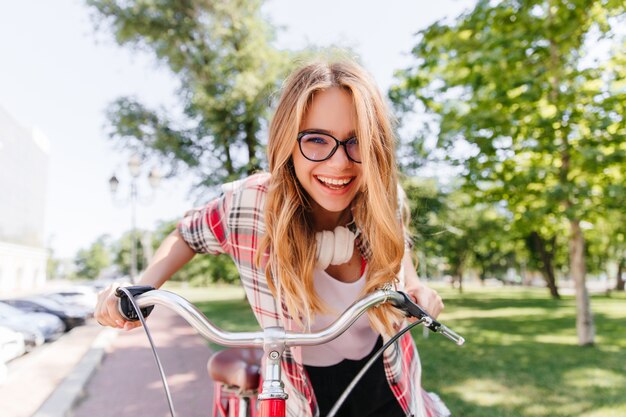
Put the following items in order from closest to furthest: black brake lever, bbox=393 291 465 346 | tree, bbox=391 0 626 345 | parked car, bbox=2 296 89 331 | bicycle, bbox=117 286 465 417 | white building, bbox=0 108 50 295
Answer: bicycle, bbox=117 286 465 417, black brake lever, bbox=393 291 465 346, tree, bbox=391 0 626 345, parked car, bbox=2 296 89 331, white building, bbox=0 108 50 295

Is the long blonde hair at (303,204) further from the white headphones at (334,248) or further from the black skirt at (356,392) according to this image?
the black skirt at (356,392)

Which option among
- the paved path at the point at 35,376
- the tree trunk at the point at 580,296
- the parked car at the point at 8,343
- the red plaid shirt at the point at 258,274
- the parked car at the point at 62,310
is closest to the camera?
the red plaid shirt at the point at 258,274

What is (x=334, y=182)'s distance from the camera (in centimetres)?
143

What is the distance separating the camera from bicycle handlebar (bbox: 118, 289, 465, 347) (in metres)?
1.05

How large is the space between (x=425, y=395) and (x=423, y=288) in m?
0.46

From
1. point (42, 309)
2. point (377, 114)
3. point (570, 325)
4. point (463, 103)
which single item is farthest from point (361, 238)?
point (42, 309)

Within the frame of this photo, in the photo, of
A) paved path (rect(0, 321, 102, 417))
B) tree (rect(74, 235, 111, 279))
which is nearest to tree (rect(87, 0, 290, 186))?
paved path (rect(0, 321, 102, 417))

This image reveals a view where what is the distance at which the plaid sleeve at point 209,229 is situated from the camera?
1572mm

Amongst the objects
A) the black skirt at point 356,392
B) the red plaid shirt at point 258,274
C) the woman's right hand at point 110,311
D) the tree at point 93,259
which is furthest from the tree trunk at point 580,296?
the tree at point 93,259

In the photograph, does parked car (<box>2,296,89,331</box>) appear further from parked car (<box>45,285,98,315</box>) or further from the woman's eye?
the woman's eye

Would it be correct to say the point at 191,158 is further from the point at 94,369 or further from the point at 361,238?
the point at 361,238

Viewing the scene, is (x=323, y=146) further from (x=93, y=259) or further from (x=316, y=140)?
(x=93, y=259)

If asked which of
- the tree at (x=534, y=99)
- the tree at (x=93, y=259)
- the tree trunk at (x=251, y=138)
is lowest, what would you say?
the tree at (x=93, y=259)

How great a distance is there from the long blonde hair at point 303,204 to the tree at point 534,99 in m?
5.88
